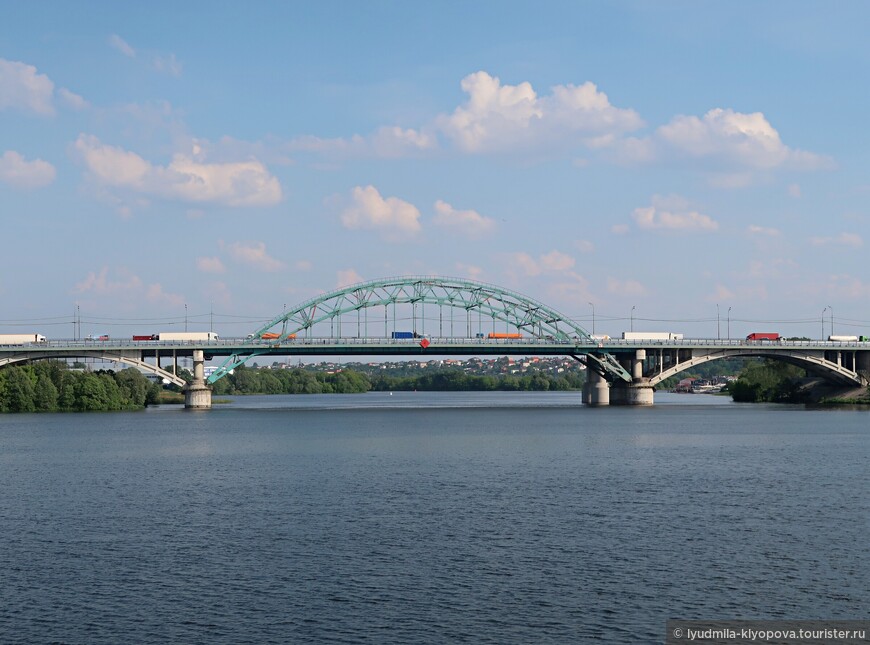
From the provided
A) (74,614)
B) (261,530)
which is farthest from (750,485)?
(74,614)

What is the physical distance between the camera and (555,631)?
21672 mm

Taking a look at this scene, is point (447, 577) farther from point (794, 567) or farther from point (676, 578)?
point (794, 567)

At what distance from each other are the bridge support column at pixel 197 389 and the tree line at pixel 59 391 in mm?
6983

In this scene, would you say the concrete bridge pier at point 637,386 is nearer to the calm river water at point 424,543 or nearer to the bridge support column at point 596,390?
the bridge support column at point 596,390

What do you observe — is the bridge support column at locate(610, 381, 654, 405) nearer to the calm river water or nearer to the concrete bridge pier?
the concrete bridge pier

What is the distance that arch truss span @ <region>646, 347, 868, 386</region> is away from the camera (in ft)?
415

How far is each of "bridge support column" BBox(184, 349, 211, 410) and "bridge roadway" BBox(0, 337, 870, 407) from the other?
12 cm

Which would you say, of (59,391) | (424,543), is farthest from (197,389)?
(424,543)

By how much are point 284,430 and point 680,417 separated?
4056 cm

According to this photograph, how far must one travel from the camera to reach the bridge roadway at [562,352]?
117m

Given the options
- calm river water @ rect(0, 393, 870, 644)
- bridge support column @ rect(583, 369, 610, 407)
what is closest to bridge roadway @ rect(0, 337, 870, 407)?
bridge support column @ rect(583, 369, 610, 407)

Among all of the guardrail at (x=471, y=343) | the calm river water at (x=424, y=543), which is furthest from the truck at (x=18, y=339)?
the calm river water at (x=424, y=543)

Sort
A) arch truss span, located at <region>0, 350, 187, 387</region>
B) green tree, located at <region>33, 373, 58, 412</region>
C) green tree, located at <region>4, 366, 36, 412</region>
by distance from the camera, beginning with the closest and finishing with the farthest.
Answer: green tree, located at <region>4, 366, 36, 412</region>, green tree, located at <region>33, 373, 58, 412</region>, arch truss span, located at <region>0, 350, 187, 387</region>

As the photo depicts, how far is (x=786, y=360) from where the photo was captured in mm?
128375
